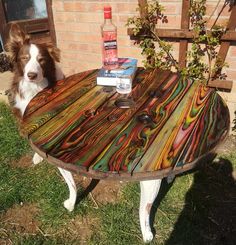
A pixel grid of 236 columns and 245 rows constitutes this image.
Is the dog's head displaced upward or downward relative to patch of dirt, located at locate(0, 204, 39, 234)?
upward

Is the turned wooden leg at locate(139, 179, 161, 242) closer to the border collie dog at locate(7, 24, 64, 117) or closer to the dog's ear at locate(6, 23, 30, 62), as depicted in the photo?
the border collie dog at locate(7, 24, 64, 117)

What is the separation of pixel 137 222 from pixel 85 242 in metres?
0.44

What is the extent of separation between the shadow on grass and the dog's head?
1637 millimetres

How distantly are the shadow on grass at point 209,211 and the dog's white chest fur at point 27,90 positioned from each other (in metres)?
1.67

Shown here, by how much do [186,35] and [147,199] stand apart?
192 centimetres

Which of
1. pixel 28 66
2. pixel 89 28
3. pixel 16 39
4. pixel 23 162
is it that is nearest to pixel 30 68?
pixel 28 66

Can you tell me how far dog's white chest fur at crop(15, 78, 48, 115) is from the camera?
255cm

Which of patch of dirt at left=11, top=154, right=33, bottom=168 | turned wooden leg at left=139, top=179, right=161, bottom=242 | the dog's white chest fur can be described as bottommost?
patch of dirt at left=11, top=154, right=33, bottom=168

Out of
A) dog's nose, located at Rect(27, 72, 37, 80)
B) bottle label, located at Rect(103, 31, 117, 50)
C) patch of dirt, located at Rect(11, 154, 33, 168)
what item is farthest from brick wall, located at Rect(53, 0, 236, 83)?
patch of dirt, located at Rect(11, 154, 33, 168)

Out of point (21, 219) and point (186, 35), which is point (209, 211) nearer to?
point (21, 219)

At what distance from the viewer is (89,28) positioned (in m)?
3.65

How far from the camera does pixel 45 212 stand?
2400 mm

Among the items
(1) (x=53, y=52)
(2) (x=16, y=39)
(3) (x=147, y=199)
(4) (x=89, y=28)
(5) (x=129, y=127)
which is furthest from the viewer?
(4) (x=89, y=28)

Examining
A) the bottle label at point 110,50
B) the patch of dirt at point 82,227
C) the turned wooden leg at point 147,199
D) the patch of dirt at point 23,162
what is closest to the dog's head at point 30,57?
the bottle label at point 110,50
